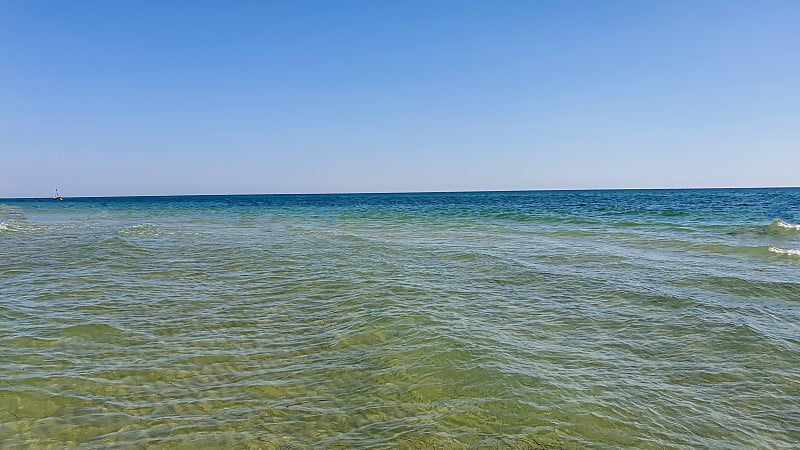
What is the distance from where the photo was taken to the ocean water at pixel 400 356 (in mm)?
4355

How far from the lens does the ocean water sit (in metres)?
4.36

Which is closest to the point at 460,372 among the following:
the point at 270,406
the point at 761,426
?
the point at 270,406

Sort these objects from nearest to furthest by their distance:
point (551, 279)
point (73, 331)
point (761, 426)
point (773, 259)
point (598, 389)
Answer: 1. point (761, 426)
2. point (598, 389)
3. point (73, 331)
4. point (551, 279)
5. point (773, 259)

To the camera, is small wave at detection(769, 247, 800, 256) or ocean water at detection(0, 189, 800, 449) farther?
small wave at detection(769, 247, 800, 256)

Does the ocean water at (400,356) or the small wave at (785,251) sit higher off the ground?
the small wave at (785,251)

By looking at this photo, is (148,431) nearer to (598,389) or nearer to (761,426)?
(598,389)

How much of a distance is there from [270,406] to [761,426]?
16.2ft

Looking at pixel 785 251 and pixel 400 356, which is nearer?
pixel 400 356

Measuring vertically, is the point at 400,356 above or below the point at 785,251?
below

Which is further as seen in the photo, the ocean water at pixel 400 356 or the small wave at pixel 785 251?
the small wave at pixel 785 251

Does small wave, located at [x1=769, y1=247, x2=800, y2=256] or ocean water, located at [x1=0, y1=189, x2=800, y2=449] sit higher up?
small wave, located at [x1=769, y1=247, x2=800, y2=256]

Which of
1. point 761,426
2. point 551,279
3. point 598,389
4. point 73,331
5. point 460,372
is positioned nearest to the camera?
point 761,426

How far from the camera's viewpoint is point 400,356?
20.2 feet

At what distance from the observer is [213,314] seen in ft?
26.5
